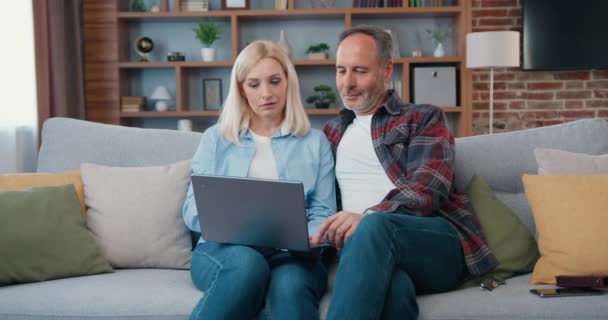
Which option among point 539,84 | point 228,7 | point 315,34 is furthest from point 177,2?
point 539,84

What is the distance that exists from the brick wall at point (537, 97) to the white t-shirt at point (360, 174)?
9.96 feet

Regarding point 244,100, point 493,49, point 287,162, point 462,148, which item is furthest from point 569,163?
point 493,49

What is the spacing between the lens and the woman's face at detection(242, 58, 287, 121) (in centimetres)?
209

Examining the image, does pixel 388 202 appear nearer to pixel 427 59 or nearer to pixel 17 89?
pixel 17 89

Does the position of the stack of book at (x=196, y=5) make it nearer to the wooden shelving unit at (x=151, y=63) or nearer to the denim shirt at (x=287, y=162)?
the wooden shelving unit at (x=151, y=63)

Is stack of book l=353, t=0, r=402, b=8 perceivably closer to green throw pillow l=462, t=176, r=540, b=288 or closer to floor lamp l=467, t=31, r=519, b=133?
floor lamp l=467, t=31, r=519, b=133

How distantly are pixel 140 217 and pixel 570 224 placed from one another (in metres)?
1.25

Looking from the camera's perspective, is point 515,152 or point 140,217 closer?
point 140,217

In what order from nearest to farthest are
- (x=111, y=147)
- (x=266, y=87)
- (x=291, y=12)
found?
(x=266, y=87) → (x=111, y=147) → (x=291, y=12)

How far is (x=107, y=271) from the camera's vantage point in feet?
6.81

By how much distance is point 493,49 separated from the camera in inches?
174

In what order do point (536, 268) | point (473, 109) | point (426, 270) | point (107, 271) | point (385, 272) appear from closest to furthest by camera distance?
point (385, 272)
point (426, 270)
point (536, 268)
point (107, 271)
point (473, 109)

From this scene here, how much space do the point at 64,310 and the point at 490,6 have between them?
4007mm

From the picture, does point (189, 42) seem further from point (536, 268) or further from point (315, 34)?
point (536, 268)
